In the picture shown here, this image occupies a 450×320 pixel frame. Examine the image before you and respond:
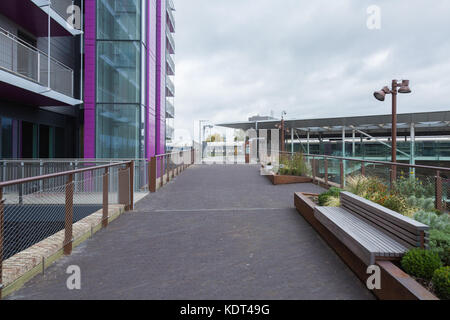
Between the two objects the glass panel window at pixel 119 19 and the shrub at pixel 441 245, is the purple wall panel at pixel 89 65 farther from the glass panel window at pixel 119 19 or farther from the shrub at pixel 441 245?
the shrub at pixel 441 245

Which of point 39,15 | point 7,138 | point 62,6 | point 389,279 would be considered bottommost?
point 389,279

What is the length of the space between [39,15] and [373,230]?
44.6 ft

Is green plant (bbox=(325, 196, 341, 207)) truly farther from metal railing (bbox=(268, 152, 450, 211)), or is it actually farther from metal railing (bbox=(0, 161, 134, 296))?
metal railing (bbox=(0, 161, 134, 296))

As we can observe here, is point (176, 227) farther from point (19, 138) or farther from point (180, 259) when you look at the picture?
point (19, 138)

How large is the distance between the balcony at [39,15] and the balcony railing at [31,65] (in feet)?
2.39

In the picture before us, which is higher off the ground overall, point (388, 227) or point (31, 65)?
point (31, 65)

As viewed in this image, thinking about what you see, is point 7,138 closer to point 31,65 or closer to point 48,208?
point 31,65

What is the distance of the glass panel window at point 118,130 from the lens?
587 inches

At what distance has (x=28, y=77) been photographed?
1214 centimetres

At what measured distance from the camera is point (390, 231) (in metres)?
3.93

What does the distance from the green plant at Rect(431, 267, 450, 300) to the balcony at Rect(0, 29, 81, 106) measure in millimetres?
11034

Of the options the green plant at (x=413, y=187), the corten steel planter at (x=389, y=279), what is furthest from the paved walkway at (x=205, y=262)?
the green plant at (x=413, y=187)

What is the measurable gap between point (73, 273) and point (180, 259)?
1.24 m

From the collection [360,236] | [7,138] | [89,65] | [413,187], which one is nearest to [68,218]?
[360,236]
